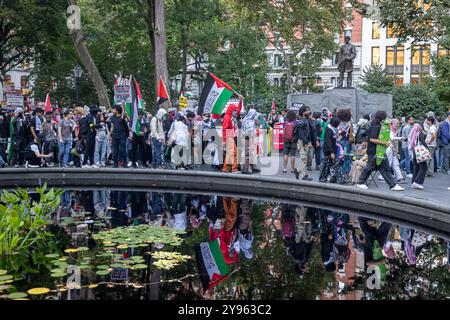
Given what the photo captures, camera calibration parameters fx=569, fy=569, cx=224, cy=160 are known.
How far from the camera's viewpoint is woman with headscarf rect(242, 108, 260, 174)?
15781 millimetres

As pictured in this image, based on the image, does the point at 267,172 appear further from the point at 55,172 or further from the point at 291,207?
the point at 55,172

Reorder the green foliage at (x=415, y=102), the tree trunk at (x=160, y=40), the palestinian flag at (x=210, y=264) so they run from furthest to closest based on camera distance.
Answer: the green foliage at (x=415, y=102) < the tree trunk at (x=160, y=40) < the palestinian flag at (x=210, y=264)

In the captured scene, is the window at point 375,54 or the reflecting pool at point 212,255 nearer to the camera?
the reflecting pool at point 212,255

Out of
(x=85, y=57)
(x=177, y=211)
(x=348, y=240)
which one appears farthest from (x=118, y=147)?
(x=85, y=57)

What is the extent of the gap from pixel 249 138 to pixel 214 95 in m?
1.64

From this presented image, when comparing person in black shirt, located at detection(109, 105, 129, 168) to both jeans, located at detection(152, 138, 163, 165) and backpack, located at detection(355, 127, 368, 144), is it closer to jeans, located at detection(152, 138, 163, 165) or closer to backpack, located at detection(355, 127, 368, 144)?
jeans, located at detection(152, 138, 163, 165)

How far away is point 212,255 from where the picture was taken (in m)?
8.85

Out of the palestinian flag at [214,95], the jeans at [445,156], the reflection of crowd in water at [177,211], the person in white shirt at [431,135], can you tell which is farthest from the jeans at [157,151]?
the jeans at [445,156]

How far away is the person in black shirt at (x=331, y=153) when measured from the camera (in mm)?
13523

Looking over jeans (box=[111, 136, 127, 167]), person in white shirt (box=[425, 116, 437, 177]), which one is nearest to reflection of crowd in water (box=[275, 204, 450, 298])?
person in white shirt (box=[425, 116, 437, 177])

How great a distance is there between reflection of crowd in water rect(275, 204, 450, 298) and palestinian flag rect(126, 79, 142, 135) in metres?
6.53

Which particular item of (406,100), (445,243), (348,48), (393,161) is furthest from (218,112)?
(406,100)

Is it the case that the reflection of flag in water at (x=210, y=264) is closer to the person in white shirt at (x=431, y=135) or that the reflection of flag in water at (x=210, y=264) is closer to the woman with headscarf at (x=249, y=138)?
the woman with headscarf at (x=249, y=138)

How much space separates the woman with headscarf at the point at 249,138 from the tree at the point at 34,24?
19.8m
